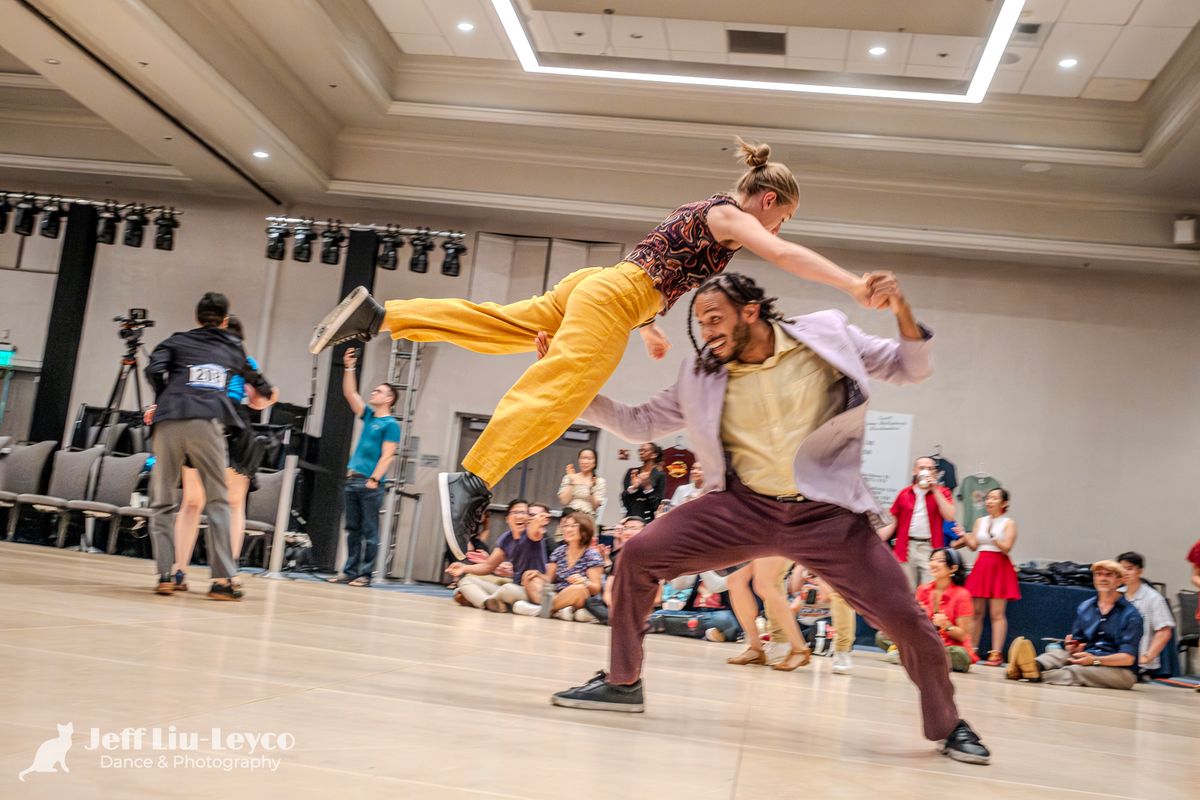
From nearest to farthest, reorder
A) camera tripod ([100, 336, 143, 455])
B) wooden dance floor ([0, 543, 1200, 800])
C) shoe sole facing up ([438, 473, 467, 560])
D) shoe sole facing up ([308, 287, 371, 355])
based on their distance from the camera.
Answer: wooden dance floor ([0, 543, 1200, 800]) < shoe sole facing up ([438, 473, 467, 560]) < shoe sole facing up ([308, 287, 371, 355]) < camera tripod ([100, 336, 143, 455])

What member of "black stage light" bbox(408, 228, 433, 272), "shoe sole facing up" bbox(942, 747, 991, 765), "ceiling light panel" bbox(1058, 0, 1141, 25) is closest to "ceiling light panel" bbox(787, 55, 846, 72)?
"ceiling light panel" bbox(1058, 0, 1141, 25)

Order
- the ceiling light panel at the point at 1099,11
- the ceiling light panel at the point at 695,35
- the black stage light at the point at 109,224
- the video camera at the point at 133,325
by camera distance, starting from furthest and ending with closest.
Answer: the black stage light at the point at 109,224, the video camera at the point at 133,325, the ceiling light panel at the point at 695,35, the ceiling light panel at the point at 1099,11

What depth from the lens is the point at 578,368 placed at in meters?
3.01

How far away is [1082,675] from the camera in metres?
6.92

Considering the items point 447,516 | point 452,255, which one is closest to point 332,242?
point 452,255

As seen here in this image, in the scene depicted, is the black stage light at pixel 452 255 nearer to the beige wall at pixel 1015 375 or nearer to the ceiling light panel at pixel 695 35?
the beige wall at pixel 1015 375

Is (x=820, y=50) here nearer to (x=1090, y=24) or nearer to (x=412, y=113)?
(x=1090, y=24)

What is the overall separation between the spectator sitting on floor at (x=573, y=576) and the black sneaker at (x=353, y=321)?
162 inches

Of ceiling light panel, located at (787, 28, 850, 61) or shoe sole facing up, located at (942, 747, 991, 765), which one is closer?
shoe sole facing up, located at (942, 747, 991, 765)

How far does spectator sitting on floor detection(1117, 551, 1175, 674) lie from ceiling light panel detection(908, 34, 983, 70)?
4.28 metres

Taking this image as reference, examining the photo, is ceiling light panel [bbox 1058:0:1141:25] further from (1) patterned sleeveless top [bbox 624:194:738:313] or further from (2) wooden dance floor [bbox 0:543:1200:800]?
(1) patterned sleeveless top [bbox 624:194:738:313]

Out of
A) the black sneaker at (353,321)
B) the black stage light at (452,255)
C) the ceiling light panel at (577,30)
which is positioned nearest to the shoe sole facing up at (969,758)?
the black sneaker at (353,321)

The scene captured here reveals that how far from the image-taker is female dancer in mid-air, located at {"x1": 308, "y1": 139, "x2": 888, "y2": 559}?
297 centimetres

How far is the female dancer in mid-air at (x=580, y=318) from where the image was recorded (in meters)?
2.97
